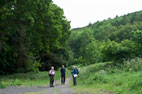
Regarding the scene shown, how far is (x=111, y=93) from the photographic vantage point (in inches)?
350

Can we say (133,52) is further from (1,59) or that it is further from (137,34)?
(1,59)

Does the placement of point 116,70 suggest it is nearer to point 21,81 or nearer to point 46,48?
point 21,81

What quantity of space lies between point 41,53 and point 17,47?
13.9 meters

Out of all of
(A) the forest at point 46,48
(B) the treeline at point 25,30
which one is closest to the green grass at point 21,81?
(A) the forest at point 46,48

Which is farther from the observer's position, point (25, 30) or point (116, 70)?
point (25, 30)

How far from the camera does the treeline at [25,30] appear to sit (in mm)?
20016

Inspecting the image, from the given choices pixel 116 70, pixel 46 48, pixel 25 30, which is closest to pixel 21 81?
pixel 25 30

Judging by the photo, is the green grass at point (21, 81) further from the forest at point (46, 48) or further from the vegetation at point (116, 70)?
the vegetation at point (116, 70)

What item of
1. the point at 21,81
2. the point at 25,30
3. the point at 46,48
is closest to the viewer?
the point at 21,81

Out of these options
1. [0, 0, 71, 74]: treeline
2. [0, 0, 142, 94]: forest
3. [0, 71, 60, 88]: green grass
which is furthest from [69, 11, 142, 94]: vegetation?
[0, 0, 71, 74]: treeline

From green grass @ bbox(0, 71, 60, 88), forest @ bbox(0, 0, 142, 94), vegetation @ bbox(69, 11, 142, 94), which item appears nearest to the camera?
vegetation @ bbox(69, 11, 142, 94)

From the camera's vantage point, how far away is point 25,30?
24750 mm

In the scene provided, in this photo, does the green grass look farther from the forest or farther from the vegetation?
the vegetation

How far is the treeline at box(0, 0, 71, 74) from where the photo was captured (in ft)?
65.7
